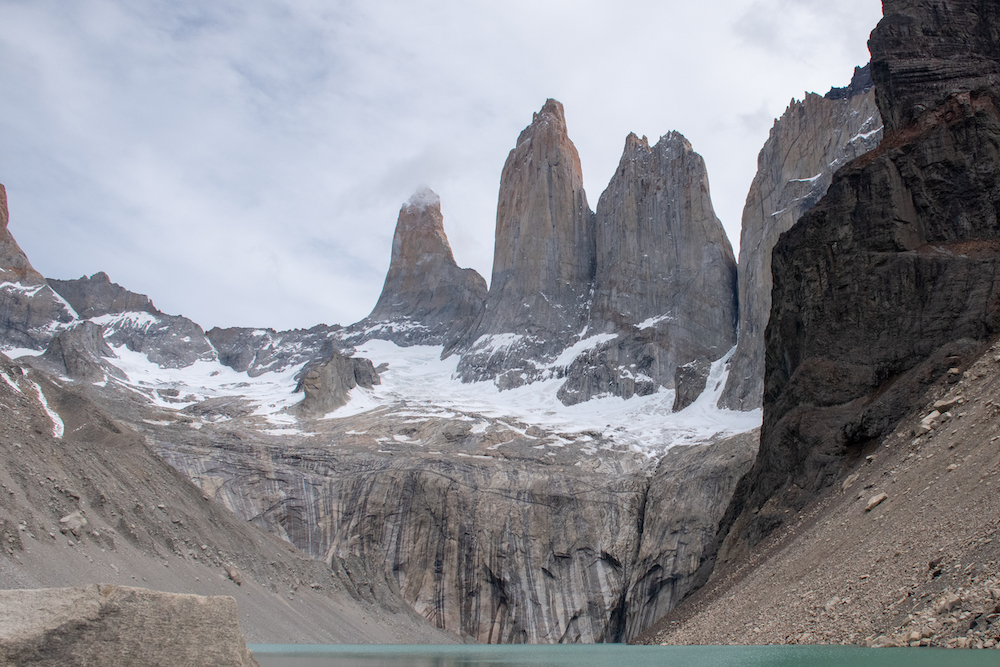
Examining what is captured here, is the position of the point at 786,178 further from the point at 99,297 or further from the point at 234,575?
the point at 99,297

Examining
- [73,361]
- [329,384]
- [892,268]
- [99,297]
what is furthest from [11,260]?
[892,268]

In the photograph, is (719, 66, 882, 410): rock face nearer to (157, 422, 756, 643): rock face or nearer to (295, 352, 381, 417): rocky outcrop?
(157, 422, 756, 643): rock face

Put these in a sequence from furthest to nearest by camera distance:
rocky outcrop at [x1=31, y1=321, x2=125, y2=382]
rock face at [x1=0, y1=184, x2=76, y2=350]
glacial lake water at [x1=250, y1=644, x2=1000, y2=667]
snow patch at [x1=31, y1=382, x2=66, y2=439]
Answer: rock face at [x1=0, y1=184, x2=76, y2=350]
rocky outcrop at [x1=31, y1=321, x2=125, y2=382]
snow patch at [x1=31, y1=382, x2=66, y2=439]
glacial lake water at [x1=250, y1=644, x2=1000, y2=667]

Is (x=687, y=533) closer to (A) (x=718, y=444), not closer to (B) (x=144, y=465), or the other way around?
(A) (x=718, y=444)

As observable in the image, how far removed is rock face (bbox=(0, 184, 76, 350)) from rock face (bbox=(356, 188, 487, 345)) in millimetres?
46943

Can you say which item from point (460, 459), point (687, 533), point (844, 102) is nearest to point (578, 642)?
point (687, 533)

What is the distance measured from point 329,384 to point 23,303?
60.7 meters

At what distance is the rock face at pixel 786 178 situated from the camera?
78938mm

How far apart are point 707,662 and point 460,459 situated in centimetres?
5449

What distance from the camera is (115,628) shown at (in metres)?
11.2

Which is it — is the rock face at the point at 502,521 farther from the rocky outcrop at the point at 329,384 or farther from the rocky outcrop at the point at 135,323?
the rocky outcrop at the point at 135,323

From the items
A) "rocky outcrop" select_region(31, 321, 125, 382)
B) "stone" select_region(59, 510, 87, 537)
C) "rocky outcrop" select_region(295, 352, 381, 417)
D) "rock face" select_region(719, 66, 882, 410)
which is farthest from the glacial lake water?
"rocky outcrop" select_region(31, 321, 125, 382)

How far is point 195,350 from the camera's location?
14488cm

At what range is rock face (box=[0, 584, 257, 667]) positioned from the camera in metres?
10.6
